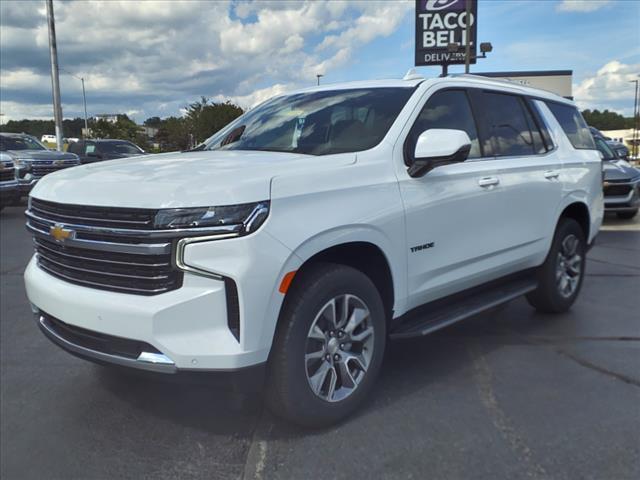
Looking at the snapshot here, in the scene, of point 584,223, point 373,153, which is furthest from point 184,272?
point 584,223

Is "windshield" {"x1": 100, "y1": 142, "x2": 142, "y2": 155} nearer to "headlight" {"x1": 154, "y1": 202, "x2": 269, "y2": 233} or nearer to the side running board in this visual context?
the side running board

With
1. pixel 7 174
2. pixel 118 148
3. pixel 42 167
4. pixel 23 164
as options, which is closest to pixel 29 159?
pixel 23 164

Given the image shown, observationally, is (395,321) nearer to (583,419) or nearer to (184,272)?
(583,419)

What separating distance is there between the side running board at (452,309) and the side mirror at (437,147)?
911 mm

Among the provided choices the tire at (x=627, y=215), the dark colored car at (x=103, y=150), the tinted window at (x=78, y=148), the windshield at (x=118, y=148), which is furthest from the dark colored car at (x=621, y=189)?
the tinted window at (x=78, y=148)

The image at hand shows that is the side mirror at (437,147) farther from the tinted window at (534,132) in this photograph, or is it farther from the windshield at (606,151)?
the windshield at (606,151)

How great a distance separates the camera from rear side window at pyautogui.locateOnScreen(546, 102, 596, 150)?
517 cm

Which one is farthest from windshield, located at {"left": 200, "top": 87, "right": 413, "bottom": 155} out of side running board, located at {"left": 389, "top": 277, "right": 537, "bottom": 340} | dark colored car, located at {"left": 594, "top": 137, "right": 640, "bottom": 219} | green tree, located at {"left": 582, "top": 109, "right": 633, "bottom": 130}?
green tree, located at {"left": 582, "top": 109, "right": 633, "bottom": 130}

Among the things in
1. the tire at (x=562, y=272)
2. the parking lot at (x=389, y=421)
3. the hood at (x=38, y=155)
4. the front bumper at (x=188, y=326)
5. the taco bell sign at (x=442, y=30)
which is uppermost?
the taco bell sign at (x=442, y=30)

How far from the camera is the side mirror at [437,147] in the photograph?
3.21 m

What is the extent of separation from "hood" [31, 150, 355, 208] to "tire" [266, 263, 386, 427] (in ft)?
1.80

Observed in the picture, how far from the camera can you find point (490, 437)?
9.82 feet

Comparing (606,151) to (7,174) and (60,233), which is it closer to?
(60,233)

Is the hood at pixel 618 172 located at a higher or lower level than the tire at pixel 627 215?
higher
